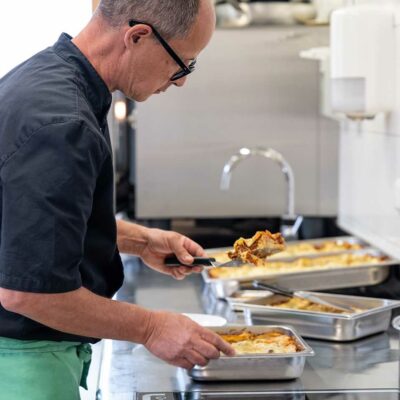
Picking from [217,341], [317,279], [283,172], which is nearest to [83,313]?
[217,341]

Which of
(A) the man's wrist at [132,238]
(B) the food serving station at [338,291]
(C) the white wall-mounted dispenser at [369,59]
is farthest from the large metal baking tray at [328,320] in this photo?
(C) the white wall-mounted dispenser at [369,59]

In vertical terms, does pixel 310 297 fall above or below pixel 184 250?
below

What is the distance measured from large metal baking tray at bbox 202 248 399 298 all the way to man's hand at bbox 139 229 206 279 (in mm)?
524

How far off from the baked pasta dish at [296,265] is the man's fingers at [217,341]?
88 cm

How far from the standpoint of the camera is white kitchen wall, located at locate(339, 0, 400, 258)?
8.64 feet

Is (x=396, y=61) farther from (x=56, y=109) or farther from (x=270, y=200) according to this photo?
(x=56, y=109)

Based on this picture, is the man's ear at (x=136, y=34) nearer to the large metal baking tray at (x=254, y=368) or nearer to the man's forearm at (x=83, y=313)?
the man's forearm at (x=83, y=313)

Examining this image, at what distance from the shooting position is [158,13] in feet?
5.18

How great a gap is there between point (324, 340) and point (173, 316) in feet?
2.02

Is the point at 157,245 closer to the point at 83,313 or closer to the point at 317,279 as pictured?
the point at 83,313

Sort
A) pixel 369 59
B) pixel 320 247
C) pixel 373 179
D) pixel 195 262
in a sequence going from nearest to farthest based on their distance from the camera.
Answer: pixel 195 262 < pixel 369 59 < pixel 373 179 < pixel 320 247

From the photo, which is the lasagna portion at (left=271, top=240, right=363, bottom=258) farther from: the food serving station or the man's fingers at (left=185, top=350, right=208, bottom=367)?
the man's fingers at (left=185, top=350, right=208, bottom=367)

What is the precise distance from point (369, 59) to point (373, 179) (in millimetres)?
410

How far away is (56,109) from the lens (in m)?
1.47
